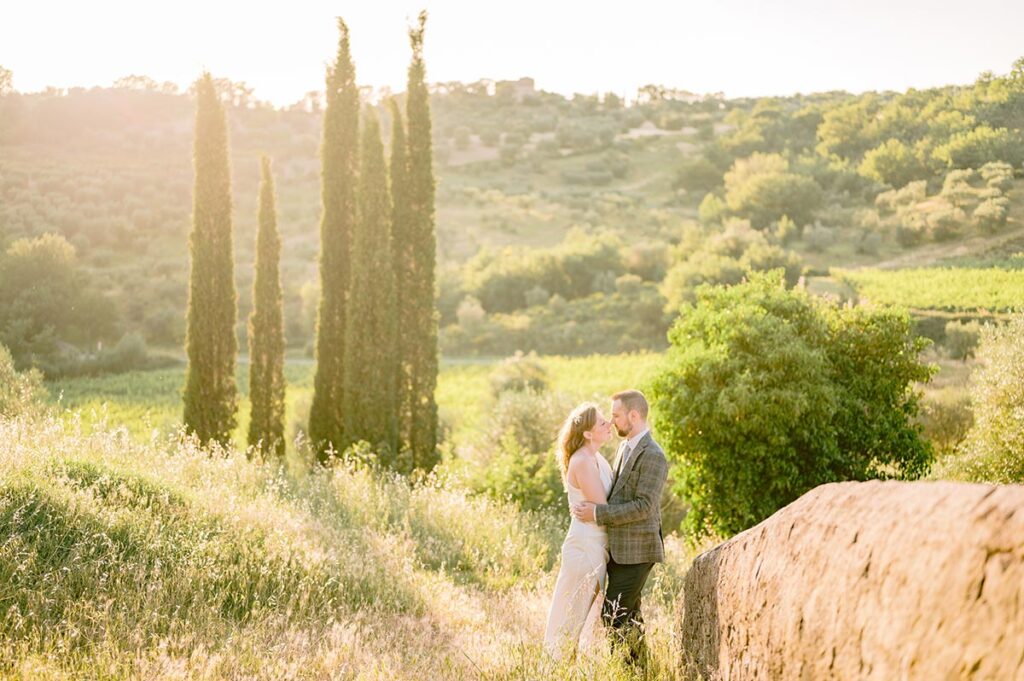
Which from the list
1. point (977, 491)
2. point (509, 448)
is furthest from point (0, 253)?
point (977, 491)

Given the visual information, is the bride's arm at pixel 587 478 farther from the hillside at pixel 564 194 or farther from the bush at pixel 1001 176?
the bush at pixel 1001 176

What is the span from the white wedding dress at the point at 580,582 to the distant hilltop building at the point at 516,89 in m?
90.7

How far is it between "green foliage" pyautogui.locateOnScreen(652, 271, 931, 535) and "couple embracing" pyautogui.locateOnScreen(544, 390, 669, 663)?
625 centimetres

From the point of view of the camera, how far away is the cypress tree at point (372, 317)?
15.0 meters

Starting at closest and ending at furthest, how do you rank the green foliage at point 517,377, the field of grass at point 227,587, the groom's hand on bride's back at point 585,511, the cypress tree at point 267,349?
the field of grass at point 227,587, the groom's hand on bride's back at point 585,511, the cypress tree at point 267,349, the green foliage at point 517,377

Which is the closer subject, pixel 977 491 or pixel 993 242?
pixel 977 491

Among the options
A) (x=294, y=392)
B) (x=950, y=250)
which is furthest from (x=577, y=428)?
(x=294, y=392)

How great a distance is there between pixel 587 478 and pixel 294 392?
66.6 feet

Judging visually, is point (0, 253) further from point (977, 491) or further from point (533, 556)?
point (977, 491)

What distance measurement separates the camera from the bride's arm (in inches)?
203

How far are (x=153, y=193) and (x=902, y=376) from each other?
40466 mm

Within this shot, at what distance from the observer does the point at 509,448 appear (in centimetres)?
1354

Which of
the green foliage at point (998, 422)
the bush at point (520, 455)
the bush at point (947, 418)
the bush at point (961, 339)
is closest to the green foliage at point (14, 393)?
the bush at point (520, 455)

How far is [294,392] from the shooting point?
2395 centimetres
